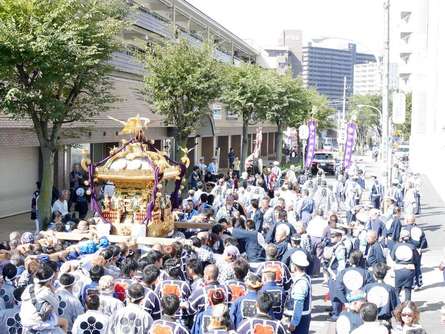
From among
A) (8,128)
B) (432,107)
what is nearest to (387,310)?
(8,128)

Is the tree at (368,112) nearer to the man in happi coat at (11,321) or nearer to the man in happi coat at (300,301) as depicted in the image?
the man in happi coat at (300,301)

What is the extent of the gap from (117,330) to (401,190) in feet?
65.0

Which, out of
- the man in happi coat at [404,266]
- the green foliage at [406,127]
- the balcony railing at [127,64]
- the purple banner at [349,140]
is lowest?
the man in happi coat at [404,266]

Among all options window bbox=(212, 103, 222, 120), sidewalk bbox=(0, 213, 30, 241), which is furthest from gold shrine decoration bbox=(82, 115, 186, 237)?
window bbox=(212, 103, 222, 120)

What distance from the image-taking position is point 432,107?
138 feet

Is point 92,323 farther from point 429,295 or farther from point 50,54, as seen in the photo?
point 50,54

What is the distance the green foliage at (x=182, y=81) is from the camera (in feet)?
82.8

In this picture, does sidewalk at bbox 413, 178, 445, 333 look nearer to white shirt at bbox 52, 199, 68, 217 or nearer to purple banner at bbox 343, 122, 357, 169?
purple banner at bbox 343, 122, 357, 169

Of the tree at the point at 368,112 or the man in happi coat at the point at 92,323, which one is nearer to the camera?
the man in happi coat at the point at 92,323

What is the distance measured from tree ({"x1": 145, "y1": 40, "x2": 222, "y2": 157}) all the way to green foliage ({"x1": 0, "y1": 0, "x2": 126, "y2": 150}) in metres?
6.98

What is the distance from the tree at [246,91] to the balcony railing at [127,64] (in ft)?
15.9

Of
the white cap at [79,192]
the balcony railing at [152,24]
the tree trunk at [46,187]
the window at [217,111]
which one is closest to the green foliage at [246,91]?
the balcony railing at [152,24]

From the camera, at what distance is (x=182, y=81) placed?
82.9ft

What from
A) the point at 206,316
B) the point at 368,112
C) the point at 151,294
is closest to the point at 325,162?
the point at 151,294
